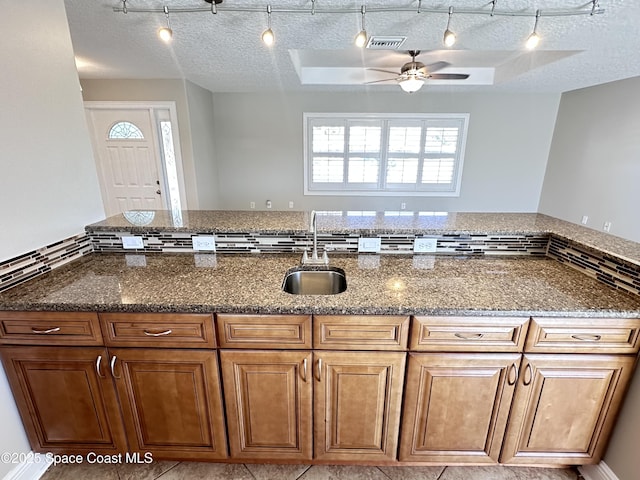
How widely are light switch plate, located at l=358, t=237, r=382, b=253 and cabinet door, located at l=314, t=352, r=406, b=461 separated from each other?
0.67 meters

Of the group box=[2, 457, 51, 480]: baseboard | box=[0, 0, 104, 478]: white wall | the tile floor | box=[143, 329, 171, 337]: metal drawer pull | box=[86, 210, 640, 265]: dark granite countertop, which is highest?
box=[0, 0, 104, 478]: white wall

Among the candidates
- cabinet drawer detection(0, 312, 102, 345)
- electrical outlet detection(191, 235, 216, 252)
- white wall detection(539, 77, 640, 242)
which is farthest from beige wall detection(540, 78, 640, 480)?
cabinet drawer detection(0, 312, 102, 345)

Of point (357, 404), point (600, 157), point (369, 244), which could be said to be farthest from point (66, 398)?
point (600, 157)

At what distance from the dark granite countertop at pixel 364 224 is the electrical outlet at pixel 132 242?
6 centimetres

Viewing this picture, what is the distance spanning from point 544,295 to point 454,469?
39.1 inches

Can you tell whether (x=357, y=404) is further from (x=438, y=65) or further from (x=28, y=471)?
(x=438, y=65)

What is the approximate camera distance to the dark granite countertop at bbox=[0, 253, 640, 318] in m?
1.14

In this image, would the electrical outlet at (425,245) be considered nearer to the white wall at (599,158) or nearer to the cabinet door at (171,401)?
the cabinet door at (171,401)

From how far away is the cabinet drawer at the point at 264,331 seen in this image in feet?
3.80

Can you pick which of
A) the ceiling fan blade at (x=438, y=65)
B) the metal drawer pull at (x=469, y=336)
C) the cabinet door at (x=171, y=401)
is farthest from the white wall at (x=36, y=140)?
the ceiling fan blade at (x=438, y=65)

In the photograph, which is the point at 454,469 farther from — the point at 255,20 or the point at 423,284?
the point at 255,20

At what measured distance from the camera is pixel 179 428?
4.32 ft

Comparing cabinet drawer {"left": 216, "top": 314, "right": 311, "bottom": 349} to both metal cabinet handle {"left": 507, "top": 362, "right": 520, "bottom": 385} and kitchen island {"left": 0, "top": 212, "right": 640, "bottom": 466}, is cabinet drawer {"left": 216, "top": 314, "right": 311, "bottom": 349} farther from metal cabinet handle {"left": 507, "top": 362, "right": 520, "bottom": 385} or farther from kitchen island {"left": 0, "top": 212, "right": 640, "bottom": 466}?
metal cabinet handle {"left": 507, "top": 362, "right": 520, "bottom": 385}

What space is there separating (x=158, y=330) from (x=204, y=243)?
25.9 inches
